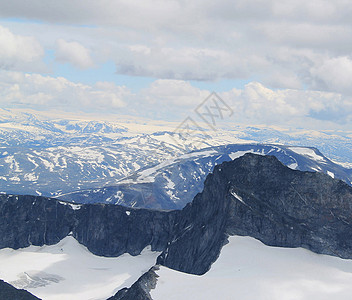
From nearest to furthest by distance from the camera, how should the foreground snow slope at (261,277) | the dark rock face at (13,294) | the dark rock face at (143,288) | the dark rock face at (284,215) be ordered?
the dark rock face at (143,288), the foreground snow slope at (261,277), the dark rock face at (13,294), the dark rock face at (284,215)

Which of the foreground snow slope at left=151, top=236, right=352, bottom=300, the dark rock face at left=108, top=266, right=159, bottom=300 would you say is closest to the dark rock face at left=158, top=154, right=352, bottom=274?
the foreground snow slope at left=151, top=236, right=352, bottom=300

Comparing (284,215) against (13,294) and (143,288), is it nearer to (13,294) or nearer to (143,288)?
(143,288)

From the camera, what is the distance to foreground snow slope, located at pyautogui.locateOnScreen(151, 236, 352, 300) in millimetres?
125812

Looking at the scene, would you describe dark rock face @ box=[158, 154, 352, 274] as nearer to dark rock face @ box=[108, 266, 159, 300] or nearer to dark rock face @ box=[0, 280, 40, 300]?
dark rock face @ box=[108, 266, 159, 300]

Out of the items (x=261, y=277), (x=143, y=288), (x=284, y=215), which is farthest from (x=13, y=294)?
(x=284, y=215)

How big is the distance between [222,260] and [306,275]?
2822cm

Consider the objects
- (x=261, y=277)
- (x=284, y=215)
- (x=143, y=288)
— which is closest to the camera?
(x=143, y=288)

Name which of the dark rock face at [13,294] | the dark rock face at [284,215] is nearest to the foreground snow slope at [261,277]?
the dark rock face at [284,215]

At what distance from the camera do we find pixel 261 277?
138m

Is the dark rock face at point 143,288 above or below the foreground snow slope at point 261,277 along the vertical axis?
below

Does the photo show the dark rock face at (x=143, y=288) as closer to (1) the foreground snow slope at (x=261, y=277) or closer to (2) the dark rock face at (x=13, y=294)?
(1) the foreground snow slope at (x=261, y=277)

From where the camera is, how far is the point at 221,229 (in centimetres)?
18175

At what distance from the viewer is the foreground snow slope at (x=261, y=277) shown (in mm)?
125812

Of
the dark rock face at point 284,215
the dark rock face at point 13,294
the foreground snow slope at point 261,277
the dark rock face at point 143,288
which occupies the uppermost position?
the dark rock face at point 284,215
